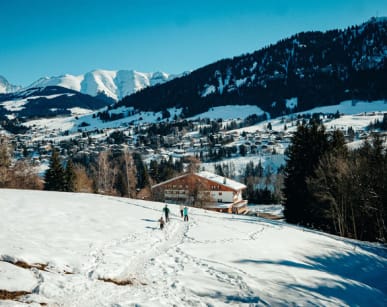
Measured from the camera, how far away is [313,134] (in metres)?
45.6

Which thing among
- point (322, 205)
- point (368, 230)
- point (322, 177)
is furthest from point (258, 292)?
point (368, 230)

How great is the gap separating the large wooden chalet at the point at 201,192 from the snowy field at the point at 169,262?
42.2 metres

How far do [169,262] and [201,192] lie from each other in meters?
54.7

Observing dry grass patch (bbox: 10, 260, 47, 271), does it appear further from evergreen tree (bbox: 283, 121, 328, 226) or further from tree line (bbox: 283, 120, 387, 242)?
evergreen tree (bbox: 283, 121, 328, 226)

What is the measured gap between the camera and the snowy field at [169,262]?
13688 mm

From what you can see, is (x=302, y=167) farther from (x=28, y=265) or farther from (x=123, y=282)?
(x=28, y=265)

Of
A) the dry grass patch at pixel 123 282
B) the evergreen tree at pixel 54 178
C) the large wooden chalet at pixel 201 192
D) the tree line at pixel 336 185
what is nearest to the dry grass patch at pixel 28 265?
the dry grass patch at pixel 123 282

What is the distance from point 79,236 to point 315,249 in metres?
18.5

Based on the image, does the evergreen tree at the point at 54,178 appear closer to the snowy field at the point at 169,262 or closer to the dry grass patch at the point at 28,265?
the snowy field at the point at 169,262

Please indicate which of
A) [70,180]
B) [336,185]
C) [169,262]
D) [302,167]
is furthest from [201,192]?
[169,262]

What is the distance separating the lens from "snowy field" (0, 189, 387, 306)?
13.7 metres

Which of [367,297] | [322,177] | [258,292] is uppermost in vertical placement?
[322,177]

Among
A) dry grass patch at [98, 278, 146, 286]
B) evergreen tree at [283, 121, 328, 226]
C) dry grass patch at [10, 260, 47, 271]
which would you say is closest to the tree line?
evergreen tree at [283, 121, 328, 226]

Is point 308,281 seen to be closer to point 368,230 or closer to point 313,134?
point 368,230
